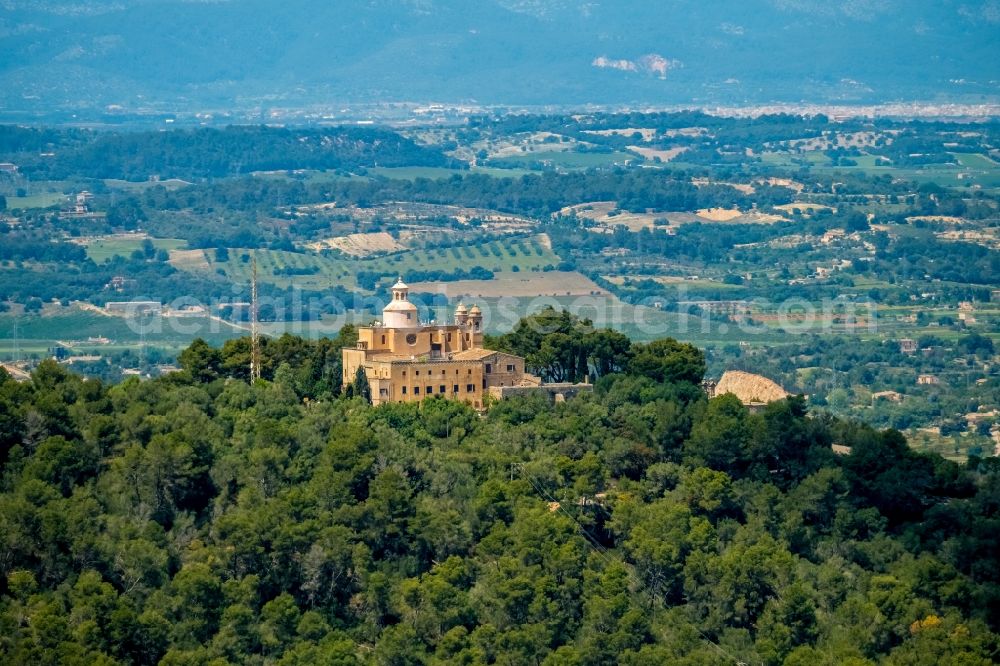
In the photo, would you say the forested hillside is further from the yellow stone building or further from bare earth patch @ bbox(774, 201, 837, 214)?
the yellow stone building

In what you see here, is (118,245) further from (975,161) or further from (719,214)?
(975,161)

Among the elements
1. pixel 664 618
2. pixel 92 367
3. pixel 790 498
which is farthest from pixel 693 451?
pixel 92 367

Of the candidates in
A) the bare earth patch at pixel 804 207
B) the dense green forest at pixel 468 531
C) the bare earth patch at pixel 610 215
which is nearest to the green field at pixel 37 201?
the bare earth patch at pixel 610 215

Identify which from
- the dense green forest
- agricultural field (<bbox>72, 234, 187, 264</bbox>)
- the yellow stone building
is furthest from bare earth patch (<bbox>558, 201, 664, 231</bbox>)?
the dense green forest

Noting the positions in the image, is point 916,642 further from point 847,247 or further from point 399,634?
point 847,247

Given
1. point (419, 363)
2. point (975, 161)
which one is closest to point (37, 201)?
point (975, 161)

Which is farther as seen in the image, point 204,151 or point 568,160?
point 204,151
